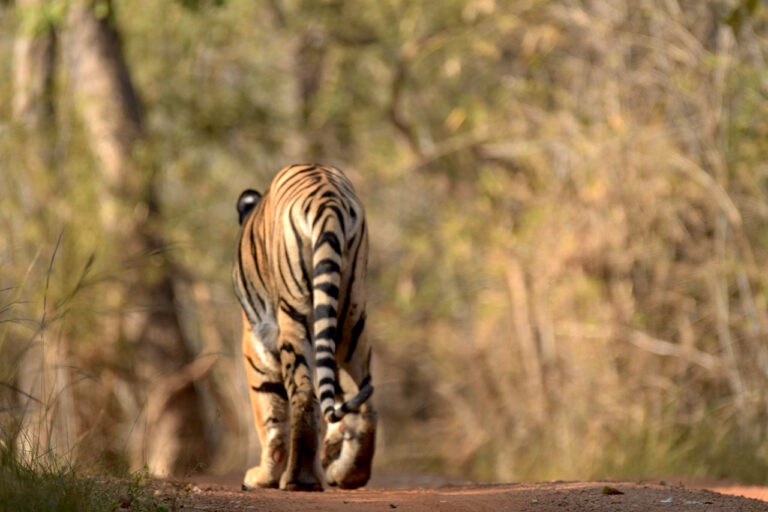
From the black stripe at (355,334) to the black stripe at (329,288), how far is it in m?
0.57

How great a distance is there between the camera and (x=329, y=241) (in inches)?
224

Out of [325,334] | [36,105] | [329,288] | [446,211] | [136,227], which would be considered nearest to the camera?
[325,334]

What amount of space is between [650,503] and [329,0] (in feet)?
40.5

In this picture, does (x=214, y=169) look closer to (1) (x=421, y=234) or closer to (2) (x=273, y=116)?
(2) (x=273, y=116)

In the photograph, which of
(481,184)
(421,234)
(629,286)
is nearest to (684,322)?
(629,286)

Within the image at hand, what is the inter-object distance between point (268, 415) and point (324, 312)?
109cm

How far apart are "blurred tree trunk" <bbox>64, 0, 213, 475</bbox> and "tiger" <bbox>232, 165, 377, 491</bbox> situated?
666cm

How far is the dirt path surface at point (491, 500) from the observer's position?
4.86 m

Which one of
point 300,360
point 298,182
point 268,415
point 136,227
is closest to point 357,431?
point 268,415

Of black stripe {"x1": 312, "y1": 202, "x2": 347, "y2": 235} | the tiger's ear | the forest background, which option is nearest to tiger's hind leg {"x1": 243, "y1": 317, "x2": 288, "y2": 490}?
black stripe {"x1": 312, "y1": 202, "x2": 347, "y2": 235}

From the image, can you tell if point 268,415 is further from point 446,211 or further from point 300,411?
point 446,211

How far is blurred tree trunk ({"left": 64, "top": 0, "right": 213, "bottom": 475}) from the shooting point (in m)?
13.2

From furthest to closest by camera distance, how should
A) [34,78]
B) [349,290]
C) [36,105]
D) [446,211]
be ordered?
1. [446,211]
2. [34,78]
3. [36,105]
4. [349,290]

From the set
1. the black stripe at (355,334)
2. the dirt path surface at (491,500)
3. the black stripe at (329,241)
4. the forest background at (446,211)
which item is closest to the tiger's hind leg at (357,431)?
the black stripe at (355,334)
